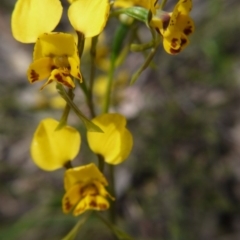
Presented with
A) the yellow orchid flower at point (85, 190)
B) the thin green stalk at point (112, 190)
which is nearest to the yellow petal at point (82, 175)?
the yellow orchid flower at point (85, 190)

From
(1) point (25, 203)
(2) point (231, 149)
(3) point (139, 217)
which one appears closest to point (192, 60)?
(2) point (231, 149)

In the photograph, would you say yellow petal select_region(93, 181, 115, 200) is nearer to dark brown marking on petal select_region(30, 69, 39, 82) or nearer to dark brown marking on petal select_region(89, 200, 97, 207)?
dark brown marking on petal select_region(89, 200, 97, 207)

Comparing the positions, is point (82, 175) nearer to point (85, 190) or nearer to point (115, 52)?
point (85, 190)

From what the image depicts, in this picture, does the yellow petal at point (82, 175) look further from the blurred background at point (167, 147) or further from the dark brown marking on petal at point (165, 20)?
the blurred background at point (167, 147)

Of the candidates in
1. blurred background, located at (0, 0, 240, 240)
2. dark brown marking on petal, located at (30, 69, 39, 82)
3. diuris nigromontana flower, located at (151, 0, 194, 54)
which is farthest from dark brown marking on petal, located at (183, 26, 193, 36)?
blurred background, located at (0, 0, 240, 240)

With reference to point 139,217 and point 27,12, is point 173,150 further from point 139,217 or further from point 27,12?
point 27,12

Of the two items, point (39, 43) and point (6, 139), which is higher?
point (39, 43)
